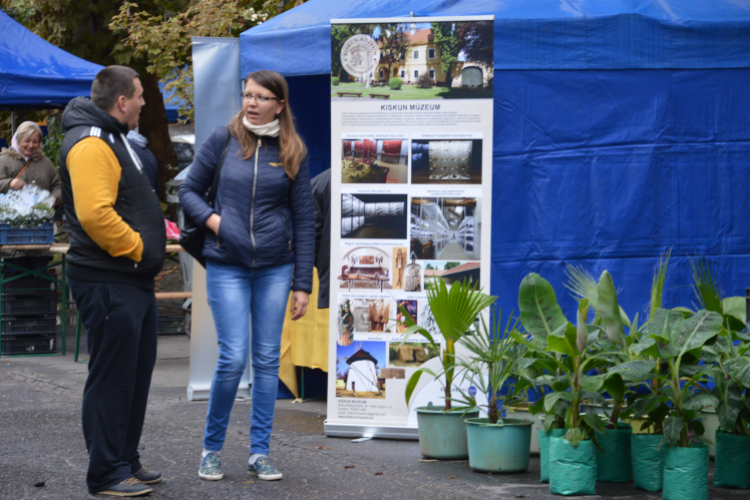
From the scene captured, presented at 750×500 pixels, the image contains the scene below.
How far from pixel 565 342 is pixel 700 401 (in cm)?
64

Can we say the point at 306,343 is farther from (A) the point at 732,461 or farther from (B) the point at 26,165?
(B) the point at 26,165

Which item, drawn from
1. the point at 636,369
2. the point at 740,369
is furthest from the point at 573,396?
the point at 740,369

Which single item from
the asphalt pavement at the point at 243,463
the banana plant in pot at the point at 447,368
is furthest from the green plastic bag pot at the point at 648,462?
the banana plant in pot at the point at 447,368

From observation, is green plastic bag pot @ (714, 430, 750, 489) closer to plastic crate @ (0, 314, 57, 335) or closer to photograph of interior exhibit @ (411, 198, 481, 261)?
photograph of interior exhibit @ (411, 198, 481, 261)

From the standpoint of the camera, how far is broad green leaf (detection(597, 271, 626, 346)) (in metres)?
4.17

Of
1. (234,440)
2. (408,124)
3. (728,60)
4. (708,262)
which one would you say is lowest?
(234,440)

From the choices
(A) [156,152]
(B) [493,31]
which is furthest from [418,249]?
(A) [156,152]

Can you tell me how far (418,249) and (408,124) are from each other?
744 mm

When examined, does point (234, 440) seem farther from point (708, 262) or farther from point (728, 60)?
point (728, 60)

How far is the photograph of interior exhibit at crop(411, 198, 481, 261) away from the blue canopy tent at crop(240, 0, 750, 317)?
27 cm

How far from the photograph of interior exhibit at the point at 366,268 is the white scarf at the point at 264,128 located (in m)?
1.22

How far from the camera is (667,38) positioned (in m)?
5.29

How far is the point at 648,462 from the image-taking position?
4160 millimetres

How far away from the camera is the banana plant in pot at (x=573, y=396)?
4.07 meters
